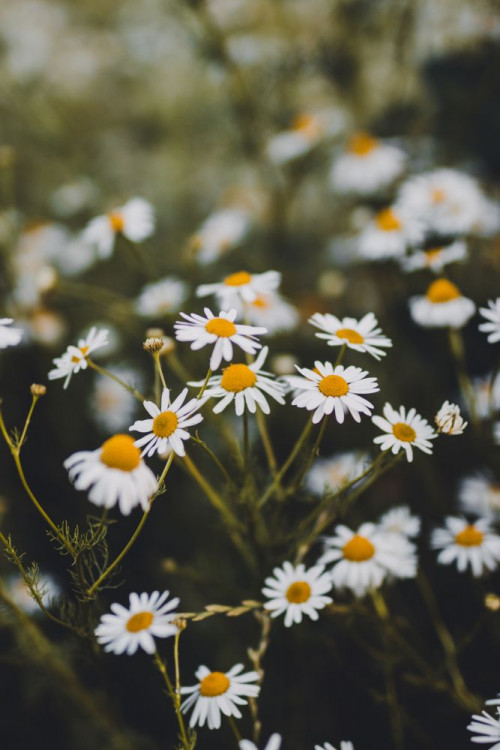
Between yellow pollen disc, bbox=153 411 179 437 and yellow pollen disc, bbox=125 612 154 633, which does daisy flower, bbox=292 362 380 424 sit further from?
yellow pollen disc, bbox=125 612 154 633

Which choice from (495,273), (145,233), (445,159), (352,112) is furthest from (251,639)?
(352,112)

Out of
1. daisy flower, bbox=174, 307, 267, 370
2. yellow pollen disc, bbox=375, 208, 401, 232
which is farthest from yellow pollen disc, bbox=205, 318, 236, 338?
yellow pollen disc, bbox=375, 208, 401, 232

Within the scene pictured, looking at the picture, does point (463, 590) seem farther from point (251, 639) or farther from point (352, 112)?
point (352, 112)

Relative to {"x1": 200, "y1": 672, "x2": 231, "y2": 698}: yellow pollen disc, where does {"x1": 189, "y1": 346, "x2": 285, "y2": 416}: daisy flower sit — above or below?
above

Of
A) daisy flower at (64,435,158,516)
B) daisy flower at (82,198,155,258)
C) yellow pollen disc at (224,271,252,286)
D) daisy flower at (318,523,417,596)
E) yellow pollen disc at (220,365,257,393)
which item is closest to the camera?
daisy flower at (64,435,158,516)

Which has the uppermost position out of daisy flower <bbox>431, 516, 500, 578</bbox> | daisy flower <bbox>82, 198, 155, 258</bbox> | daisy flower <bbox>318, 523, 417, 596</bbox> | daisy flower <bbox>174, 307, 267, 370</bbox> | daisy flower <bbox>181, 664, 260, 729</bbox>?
daisy flower <bbox>82, 198, 155, 258</bbox>

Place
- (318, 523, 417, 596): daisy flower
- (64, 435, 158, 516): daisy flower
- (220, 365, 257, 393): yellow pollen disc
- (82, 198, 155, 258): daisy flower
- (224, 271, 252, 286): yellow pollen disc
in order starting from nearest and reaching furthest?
(64, 435, 158, 516): daisy flower, (220, 365, 257, 393): yellow pollen disc, (318, 523, 417, 596): daisy flower, (224, 271, 252, 286): yellow pollen disc, (82, 198, 155, 258): daisy flower
